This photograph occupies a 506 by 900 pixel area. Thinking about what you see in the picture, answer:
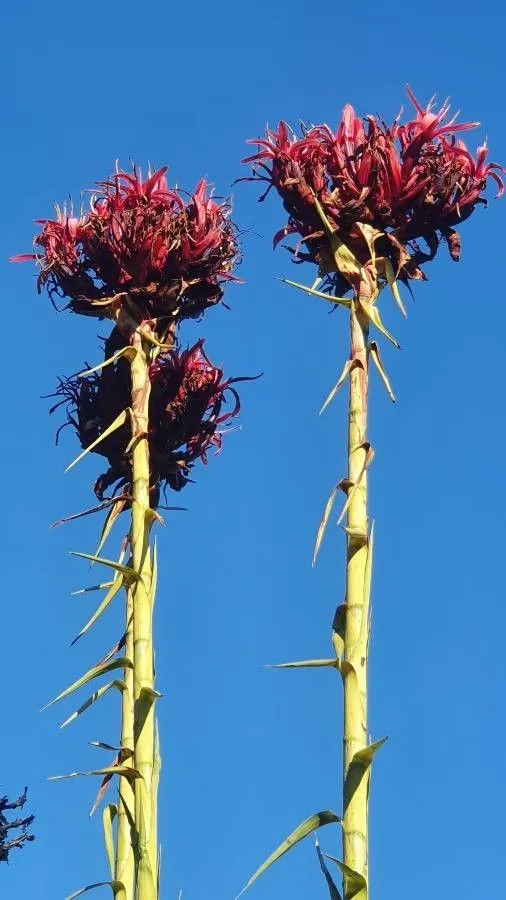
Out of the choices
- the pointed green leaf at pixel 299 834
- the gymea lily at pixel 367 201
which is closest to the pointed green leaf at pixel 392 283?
the gymea lily at pixel 367 201

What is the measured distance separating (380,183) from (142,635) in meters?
3.51

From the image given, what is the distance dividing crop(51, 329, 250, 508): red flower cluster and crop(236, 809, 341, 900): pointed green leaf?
4.80 m

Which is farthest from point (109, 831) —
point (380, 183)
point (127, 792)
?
point (380, 183)

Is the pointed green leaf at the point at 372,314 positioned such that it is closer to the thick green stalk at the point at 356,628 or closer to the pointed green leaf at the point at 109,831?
the thick green stalk at the point at 356,628

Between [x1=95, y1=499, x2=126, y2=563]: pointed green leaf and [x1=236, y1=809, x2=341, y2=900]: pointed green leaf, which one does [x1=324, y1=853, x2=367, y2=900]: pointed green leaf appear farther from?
[x1=95, y1=499, x2=126, y2=563]: pointed green leaf

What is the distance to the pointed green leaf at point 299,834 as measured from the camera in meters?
9.35

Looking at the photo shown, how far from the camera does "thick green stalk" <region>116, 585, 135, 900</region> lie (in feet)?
38.7

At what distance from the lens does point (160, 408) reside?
13945 millimetres

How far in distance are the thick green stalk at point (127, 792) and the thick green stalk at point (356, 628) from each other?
2.12m

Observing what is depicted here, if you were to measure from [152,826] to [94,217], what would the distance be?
483cm

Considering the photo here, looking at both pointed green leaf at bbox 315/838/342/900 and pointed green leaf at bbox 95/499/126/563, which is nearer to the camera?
pointed green leaf at bbox 315/838/342/900

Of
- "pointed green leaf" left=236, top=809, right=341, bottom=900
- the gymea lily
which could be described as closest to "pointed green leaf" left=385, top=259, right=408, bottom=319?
the gymea lily

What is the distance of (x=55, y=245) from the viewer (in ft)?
44.2

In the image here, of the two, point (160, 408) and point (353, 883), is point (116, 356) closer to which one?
point (160, 408)
